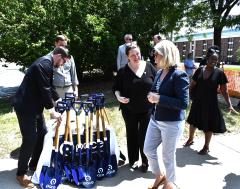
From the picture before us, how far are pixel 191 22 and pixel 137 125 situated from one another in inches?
345

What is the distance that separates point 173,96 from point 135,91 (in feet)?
3.24

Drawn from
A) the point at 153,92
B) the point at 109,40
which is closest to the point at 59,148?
the point at 153,92

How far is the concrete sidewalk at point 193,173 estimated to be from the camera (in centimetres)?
478

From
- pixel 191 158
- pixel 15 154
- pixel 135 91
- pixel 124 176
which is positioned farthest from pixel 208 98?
pixel 15 154

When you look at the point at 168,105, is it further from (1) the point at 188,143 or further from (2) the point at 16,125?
(2) the point at 16,125

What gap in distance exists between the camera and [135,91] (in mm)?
4914

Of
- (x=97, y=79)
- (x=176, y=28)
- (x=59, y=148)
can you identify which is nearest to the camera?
(x=59, y=148)

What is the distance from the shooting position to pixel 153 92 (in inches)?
164

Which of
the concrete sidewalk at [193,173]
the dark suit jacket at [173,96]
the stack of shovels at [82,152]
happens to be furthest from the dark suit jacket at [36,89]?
the dark suit jacket at [173,96]

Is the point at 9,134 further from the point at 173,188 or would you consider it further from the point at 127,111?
the point at 173,188

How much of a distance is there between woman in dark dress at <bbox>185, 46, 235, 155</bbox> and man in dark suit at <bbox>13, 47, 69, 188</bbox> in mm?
2424

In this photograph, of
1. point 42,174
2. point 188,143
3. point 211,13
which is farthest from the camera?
point 211,13

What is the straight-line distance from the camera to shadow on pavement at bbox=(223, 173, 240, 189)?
4801 millimetres

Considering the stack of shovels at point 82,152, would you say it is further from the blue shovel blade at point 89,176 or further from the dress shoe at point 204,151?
the dress shoe at point 204,151
